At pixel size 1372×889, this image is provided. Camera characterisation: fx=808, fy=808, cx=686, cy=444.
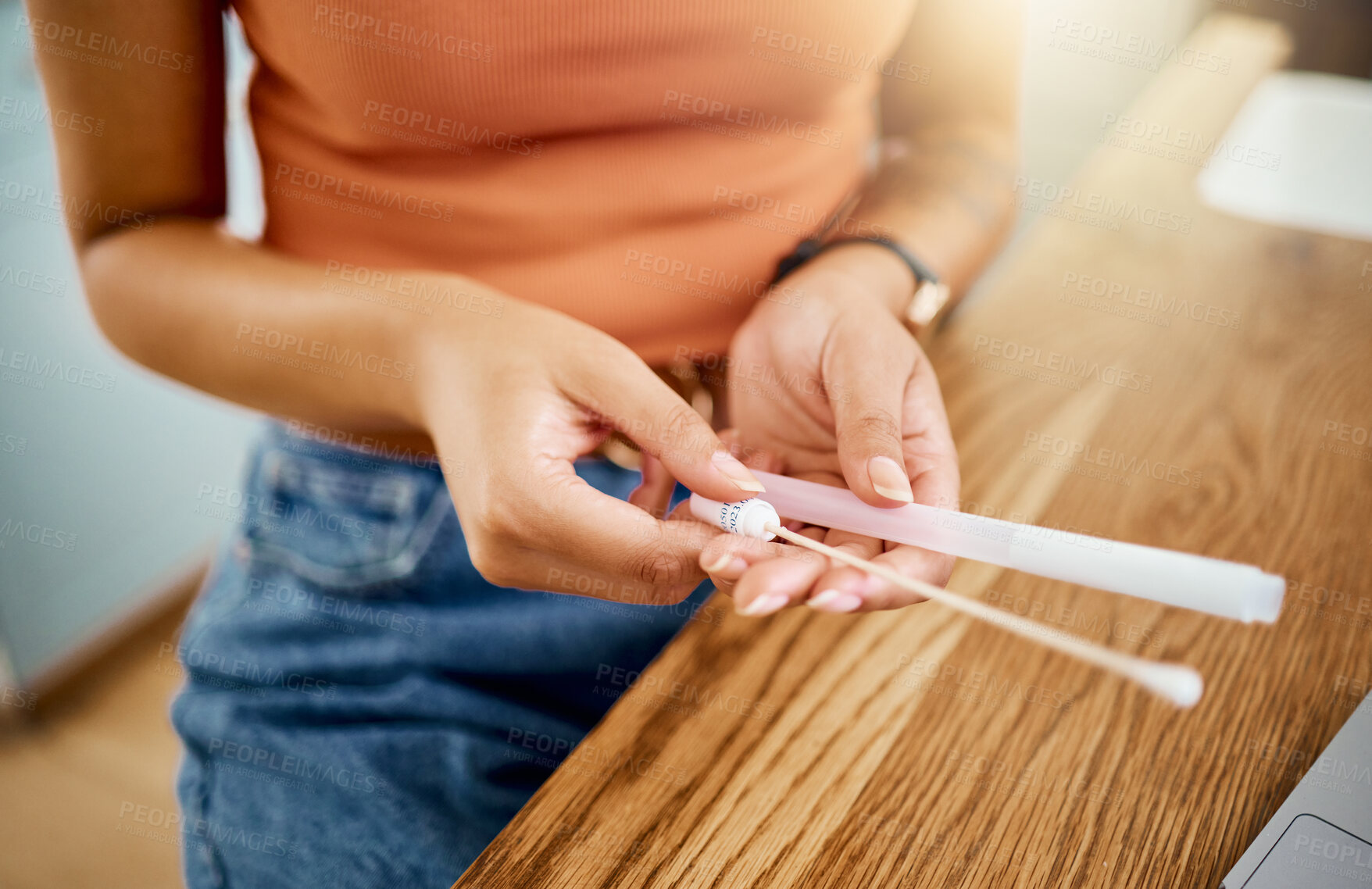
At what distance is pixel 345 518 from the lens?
567 mm

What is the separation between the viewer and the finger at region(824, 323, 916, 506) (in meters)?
0.40

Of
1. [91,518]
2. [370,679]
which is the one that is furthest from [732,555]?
[91,518]

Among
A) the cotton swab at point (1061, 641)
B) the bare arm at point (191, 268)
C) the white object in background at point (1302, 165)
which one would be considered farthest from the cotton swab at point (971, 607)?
the white object in background at point (1302, 165)

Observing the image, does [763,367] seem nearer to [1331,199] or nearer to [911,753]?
[911,753]

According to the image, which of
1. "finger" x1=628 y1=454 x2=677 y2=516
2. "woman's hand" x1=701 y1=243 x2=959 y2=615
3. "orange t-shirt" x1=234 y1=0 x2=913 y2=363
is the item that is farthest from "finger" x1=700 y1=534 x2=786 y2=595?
"orange t-shirt" x1=234 y1=0 x2=913 y2=363

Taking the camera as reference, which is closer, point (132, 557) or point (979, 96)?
point (979, 96)

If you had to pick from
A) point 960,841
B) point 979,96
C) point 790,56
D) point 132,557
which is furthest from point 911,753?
point 132,557

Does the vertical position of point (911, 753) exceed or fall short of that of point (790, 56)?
it falls short

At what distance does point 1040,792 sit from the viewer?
0.39 m

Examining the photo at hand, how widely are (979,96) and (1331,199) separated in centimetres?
34

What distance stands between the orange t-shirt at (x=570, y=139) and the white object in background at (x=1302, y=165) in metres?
0.40

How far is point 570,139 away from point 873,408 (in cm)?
29

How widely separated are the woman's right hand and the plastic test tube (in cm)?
4

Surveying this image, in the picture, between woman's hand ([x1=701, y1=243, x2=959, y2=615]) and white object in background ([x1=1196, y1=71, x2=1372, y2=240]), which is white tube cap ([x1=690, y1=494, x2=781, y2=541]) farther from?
white object in background ([x1=1196, y1=71, x2=1372, y2=240])
